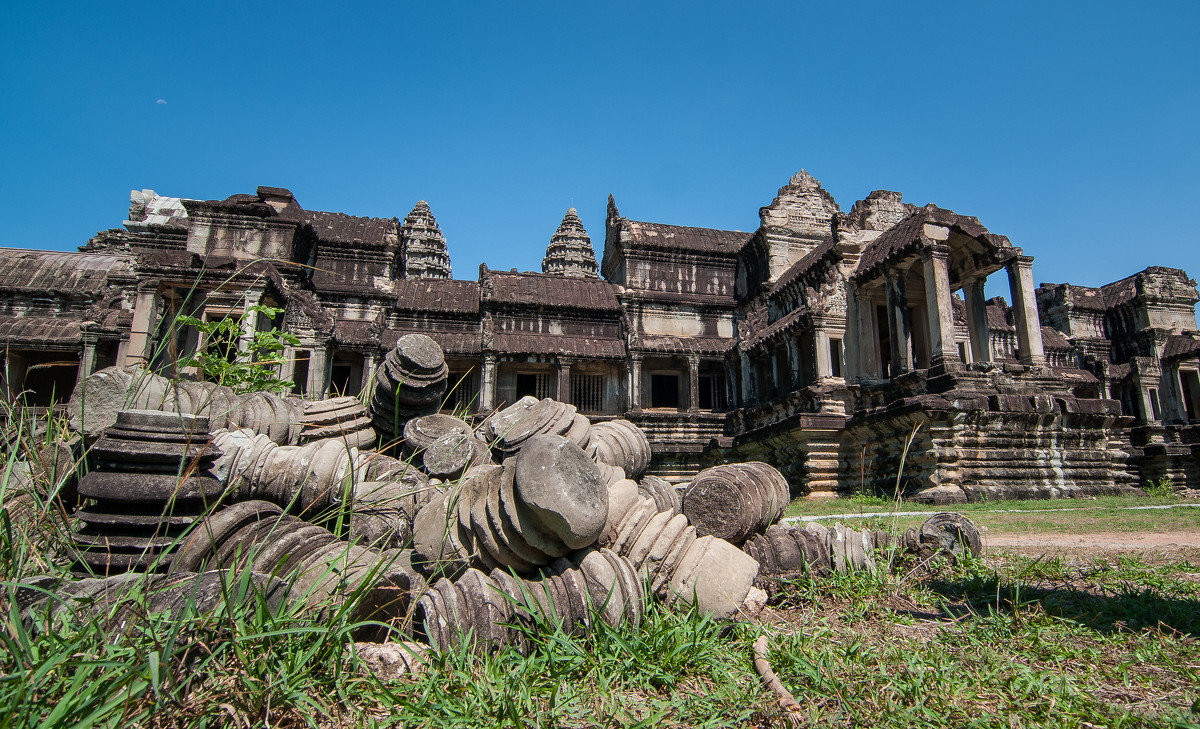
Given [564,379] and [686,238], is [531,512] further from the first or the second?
[686,238]

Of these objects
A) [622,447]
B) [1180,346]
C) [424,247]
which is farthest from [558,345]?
[1180,346]

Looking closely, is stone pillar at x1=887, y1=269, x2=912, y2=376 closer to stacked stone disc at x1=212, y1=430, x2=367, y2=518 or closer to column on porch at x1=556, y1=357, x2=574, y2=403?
column on porch at x1=556, y1=357, x2=574, y2=403

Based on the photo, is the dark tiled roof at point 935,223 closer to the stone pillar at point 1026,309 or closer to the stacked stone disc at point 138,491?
the stone pillar at point 1026,309

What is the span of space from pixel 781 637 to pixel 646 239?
1953 cm

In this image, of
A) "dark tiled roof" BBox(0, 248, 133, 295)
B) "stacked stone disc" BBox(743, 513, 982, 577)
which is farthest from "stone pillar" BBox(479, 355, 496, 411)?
"stacked stone disc" BBox(743, 513, 982, 577)

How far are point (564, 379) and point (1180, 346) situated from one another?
20741 mm

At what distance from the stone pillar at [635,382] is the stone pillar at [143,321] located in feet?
42.0

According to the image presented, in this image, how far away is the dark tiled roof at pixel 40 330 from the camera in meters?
18.0

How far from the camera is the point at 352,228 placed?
2081cm

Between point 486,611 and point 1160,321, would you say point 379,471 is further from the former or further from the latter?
point 1160,321

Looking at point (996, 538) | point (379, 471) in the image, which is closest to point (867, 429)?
point (996, 538)

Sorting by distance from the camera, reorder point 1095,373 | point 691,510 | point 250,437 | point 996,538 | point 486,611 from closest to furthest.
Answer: point 486,611 → point 691,510 → point 250,437 → point 996,538 → point 1095,373

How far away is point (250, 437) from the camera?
4219 millimetres

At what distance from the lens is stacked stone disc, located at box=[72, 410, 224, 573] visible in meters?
2.88
